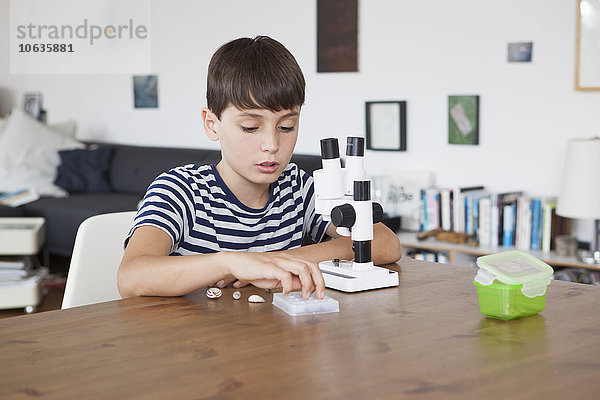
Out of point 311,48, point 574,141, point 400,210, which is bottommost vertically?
point 400,210

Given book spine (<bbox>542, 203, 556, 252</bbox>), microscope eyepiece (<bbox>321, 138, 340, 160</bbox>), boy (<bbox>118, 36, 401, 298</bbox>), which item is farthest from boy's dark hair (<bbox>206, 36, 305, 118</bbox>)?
book spine (<bbox>542, 203, 556, 252</bbox>)

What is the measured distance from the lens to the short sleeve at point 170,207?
154cm

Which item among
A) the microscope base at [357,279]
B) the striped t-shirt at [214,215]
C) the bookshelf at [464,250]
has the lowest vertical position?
the bookshelf at [464,250]

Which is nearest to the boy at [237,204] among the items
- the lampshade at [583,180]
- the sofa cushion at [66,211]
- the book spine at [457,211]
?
the lampshade at [583,180]

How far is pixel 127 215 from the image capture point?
6.18 ft

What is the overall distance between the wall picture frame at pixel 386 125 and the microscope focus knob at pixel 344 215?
2.83 m

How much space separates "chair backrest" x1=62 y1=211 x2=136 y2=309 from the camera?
5.55ft

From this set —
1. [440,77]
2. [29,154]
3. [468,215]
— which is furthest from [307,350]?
[29,154]

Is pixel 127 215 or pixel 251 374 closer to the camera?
pixel 251 374

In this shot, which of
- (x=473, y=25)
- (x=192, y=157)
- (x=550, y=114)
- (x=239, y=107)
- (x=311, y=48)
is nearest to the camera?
(x=239, y=107)

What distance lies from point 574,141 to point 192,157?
2.56 meters

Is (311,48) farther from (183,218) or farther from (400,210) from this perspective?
(183,218)

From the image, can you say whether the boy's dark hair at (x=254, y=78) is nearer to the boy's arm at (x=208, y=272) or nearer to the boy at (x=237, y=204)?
the boy at (x=237, y=204)

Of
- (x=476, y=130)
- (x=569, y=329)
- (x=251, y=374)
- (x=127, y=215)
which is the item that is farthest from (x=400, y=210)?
(x=251, y=374)
